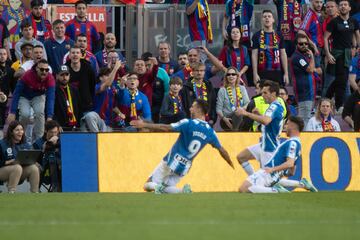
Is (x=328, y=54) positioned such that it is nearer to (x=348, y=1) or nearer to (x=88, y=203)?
Answer: (x=348, y=1)

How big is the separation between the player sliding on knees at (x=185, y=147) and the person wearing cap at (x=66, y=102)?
3496 millimetres

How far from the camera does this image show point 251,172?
62.7ft

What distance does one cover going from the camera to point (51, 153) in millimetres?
20406

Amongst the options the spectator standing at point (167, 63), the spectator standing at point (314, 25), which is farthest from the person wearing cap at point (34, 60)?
the spectator standing at point (314, 25)

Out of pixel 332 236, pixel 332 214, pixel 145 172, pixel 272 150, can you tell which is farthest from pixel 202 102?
pixel 332 236

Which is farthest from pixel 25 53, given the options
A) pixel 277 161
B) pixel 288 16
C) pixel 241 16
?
pixel 277 161

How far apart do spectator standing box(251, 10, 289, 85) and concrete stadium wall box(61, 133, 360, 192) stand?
214cm

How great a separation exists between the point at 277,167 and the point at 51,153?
4479mm

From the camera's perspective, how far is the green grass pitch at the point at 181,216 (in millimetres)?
11219

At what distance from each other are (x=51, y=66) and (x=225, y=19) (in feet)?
13.0

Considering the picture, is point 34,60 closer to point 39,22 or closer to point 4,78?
point 4,78

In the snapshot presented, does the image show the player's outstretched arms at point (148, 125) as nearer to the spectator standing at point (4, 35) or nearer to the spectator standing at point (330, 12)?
the spectator standing at point (4, 35)

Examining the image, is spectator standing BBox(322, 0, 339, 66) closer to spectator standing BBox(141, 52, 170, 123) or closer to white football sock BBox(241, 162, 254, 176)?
spectator standing BBox(141, 52, 170, 123)

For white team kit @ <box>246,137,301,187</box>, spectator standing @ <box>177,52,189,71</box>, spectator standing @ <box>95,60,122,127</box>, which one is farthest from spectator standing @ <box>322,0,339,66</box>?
white team kit @ <box>246,137,301,187</box>
